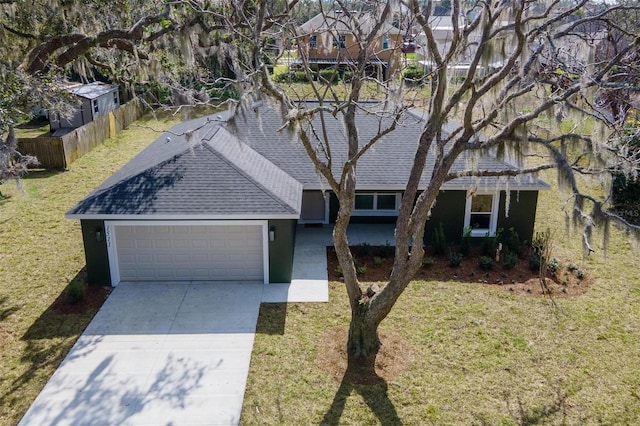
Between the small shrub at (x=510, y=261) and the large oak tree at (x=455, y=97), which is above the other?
the large oak tree at (x=455, y=97)

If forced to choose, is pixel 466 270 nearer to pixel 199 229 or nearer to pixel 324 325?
pixel 324 325

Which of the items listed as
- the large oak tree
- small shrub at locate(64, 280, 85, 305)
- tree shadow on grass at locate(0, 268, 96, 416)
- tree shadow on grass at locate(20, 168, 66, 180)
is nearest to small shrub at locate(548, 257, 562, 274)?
the large oak tree

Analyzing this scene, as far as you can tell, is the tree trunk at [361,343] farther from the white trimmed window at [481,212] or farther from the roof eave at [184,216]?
the white trimmed window at [481,212]

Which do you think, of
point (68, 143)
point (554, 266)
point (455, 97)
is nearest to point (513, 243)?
point (554, 266)

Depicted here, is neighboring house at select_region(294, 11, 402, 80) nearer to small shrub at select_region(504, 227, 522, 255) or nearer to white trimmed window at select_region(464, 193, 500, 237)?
white trimmed window at select_region(464, 193, 500, 237)

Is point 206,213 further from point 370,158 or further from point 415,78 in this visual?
point 415,78

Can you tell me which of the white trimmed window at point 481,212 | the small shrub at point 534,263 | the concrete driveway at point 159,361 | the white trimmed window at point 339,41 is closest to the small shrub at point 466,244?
the white trimmed window at point 481,212
